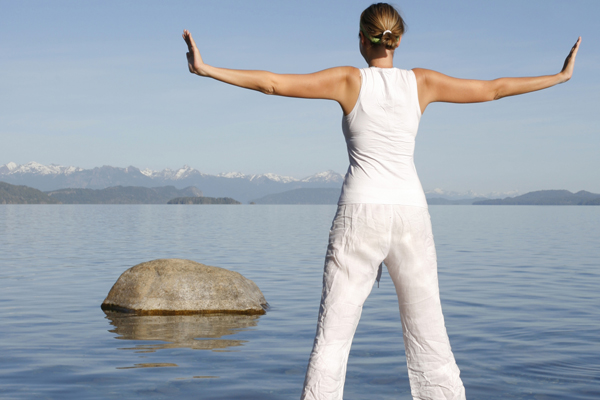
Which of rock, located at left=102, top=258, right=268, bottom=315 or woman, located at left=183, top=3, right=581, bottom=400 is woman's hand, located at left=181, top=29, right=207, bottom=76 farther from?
rock, located at left=102, top=258, right=268, bottom=315

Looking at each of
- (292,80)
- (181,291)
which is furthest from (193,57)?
(181,291)

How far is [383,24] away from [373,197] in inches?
42.1

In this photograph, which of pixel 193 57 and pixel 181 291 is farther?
pixel 181 291

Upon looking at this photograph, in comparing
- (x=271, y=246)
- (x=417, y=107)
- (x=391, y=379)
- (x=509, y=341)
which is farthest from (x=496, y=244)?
(x=417, y=107)

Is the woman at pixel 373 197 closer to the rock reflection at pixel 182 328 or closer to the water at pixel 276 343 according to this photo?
the water at pixel 276 343

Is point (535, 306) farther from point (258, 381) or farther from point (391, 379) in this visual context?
point (258, 381)

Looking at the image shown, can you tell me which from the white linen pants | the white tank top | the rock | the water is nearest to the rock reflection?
the water

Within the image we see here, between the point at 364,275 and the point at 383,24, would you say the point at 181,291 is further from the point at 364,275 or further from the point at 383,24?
the point at 383,24

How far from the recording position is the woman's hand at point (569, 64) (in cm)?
414

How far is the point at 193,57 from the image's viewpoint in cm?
345

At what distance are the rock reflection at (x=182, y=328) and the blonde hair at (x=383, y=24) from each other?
22.2ft

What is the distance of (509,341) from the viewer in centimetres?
1000

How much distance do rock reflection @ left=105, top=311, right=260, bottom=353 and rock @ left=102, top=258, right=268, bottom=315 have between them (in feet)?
0.61

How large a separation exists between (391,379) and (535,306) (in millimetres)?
7951
